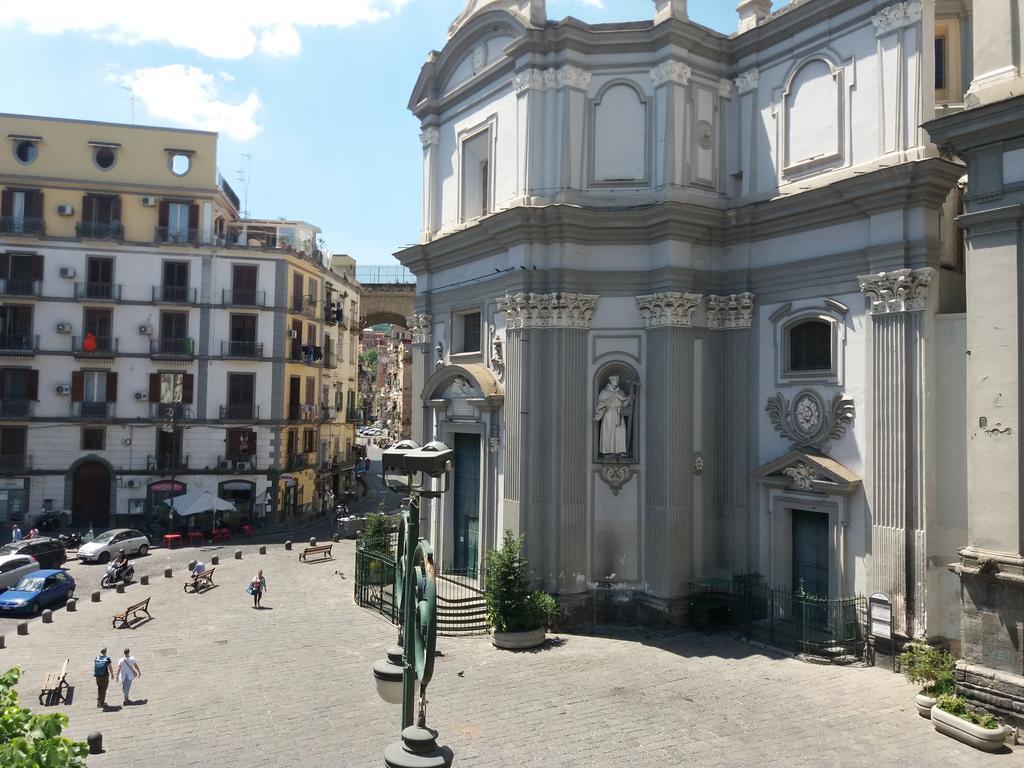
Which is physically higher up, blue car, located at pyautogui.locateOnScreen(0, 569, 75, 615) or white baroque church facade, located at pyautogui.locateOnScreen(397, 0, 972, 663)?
white baroque church facade, located at pyautogui.locateOnScreen(397, 0, 972, 663)

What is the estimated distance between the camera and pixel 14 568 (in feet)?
79.7

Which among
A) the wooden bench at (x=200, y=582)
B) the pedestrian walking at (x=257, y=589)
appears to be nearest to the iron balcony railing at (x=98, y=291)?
the wooden bench at (x=200, y=582)

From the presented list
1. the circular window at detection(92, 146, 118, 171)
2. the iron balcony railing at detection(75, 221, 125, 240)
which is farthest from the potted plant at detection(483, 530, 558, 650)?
the circular window at detection(92, 146, 118, 171)

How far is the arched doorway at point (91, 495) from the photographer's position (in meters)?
36.3

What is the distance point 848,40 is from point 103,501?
1357 inches

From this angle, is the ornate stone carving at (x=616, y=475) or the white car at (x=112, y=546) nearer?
the ornate stone carving at (x=616, y=475)

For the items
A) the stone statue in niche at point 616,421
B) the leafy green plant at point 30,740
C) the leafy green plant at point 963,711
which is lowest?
the leafy green plant at point 963,711

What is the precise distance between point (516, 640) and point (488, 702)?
3.09 metres

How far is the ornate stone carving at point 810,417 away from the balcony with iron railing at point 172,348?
91.2 feet

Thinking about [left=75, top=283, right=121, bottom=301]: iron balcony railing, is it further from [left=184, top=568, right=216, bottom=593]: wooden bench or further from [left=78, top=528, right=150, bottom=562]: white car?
[left=184, top=568, right=216, bottom=593]: wooden bench

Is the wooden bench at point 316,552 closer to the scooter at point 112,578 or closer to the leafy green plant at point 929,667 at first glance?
the scooter at point 112,578

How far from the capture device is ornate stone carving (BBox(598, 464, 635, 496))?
1853cm

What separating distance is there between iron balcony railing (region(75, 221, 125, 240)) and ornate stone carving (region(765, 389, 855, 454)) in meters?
31.1

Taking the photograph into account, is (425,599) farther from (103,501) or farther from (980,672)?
(103,501)
